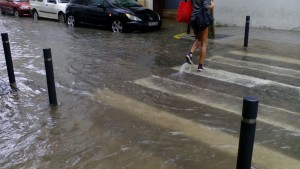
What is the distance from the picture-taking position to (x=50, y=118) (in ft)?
17.3

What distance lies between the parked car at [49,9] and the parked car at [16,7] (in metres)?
1.54

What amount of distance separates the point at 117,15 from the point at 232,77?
7.81 m

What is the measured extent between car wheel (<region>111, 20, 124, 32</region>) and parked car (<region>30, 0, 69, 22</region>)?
544 centimetres

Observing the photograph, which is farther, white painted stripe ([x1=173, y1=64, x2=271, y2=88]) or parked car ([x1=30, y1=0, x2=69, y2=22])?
parked car ([x1=30, y1=0, x2=69, y2=22])

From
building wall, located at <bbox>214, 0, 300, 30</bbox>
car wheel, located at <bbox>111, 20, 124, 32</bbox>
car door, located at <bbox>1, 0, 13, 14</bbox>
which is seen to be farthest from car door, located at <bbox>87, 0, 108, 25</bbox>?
car door, located at <bbox>1, 0, 13, 14</bbox>

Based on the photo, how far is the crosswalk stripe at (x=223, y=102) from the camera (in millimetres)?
5085

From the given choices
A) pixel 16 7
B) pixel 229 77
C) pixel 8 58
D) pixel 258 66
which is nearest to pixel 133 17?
pixel 258 66

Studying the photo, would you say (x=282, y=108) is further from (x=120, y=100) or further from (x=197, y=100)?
(x=120, y=100)

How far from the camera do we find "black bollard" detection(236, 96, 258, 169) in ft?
8.79

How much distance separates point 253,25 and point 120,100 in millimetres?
10358

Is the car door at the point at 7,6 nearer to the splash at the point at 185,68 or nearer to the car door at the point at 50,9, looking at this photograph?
the car door at the point at 50,9

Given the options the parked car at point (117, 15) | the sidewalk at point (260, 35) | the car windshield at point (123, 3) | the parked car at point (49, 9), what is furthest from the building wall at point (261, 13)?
the parked car at point (49, 9)

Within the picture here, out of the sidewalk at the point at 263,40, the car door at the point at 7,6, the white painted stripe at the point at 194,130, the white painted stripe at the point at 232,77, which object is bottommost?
the white painted stripe at the point at 194,130

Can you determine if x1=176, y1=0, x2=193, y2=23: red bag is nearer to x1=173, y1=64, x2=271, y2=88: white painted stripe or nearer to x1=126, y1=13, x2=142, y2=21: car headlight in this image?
x1=173, y1=64, x2=271, y2=88: white painted stripe
